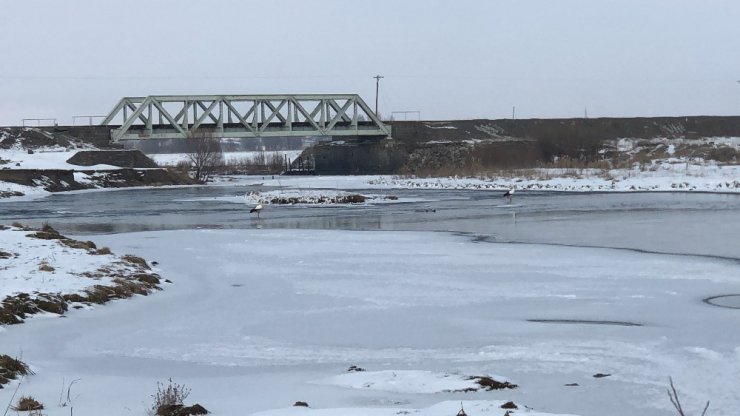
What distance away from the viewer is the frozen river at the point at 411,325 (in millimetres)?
8852

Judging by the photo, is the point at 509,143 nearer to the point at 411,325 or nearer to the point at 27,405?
the point at 411,325

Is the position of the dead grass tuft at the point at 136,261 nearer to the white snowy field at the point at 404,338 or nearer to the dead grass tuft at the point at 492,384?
the white snowy field at the point at 404,338

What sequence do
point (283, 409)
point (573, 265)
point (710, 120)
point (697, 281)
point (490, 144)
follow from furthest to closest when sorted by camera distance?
1. point (710, 120)
2. point (490, 144)
3. point (573, 265)
4. point (697, 281)
5. point (283, 409)

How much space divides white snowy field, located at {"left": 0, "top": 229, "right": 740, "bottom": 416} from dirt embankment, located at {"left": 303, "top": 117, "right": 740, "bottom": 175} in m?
65.4

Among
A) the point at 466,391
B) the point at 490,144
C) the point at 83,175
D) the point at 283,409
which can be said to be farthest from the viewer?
the point at 490,144

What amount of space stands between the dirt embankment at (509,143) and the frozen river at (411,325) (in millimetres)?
61358

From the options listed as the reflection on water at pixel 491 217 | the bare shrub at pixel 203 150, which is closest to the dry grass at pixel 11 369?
the reflection on water at pixel 491 217

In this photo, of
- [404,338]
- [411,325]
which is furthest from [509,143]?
[404,338]

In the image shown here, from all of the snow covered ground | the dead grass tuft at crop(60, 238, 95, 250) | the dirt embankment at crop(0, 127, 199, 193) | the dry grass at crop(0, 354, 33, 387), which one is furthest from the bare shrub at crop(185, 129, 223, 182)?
the dry grass at crop(0, 354, 33, 387)

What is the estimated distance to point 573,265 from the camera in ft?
58.7

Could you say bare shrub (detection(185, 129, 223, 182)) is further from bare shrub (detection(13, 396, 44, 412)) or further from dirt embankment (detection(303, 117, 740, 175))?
bare shrub (detection(13, 396, 44, 412))

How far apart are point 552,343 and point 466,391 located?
2469mm

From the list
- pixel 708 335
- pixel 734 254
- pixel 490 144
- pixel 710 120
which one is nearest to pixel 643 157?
pixel 490 144

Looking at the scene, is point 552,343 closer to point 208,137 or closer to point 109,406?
point 109,406
